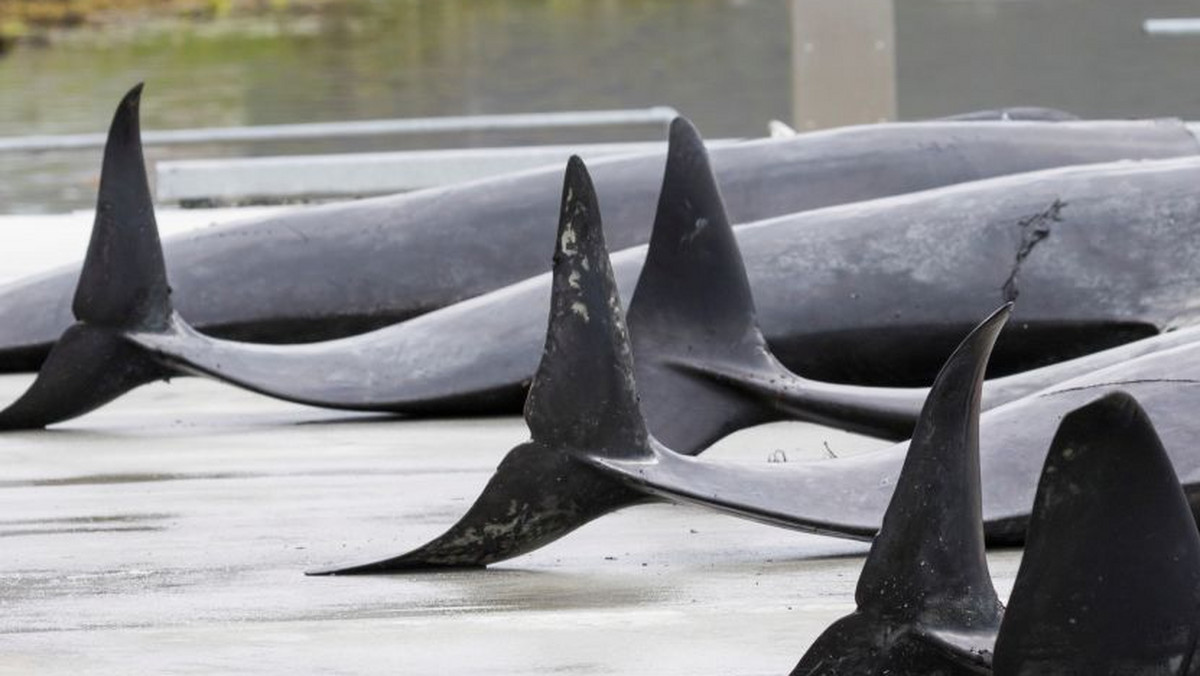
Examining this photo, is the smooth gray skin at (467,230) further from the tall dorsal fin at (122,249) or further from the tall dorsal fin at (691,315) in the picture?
the tall dorsal fin at (691,315)

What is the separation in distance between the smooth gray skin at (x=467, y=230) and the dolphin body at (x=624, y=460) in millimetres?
2738

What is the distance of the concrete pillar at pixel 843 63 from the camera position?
11961mm

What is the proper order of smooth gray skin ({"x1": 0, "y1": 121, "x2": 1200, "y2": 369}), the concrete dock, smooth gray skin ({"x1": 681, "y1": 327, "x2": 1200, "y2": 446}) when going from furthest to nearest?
smooth gray skin ({"x1": 0, "y1": 121, "x2": 1200, "y2": 369}), smooth gray skin ({"x1": 681, "y1": 327, "x2": 1200, "y2": 446}), the concrete dock

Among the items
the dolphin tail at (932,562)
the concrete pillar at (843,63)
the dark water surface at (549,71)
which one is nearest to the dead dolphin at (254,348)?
the dolphin tail at (932,562)

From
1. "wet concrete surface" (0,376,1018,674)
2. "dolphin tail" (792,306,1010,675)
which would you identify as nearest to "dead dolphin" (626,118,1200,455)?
"wet concrete surface" (0,376,1018,674)

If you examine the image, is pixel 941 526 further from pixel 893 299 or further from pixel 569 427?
pixel 893 299

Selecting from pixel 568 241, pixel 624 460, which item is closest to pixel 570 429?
pixel 624 460

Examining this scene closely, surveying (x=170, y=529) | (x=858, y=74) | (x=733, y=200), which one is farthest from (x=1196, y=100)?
(x=170, y=529)

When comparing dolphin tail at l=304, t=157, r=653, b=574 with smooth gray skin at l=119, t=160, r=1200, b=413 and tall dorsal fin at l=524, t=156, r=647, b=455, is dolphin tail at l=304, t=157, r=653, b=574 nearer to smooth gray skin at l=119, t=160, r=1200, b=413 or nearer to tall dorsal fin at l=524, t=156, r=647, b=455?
tall dorsal fin at l=524, t=156, r=647, b=455

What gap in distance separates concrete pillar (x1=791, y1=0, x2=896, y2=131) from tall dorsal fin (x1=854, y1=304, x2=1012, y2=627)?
356 inches

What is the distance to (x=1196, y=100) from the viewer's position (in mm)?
21578

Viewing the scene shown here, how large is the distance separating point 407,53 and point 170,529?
3540 cm

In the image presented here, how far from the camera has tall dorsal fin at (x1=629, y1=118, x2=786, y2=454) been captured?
4.71 metres

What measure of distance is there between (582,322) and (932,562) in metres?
0.88
